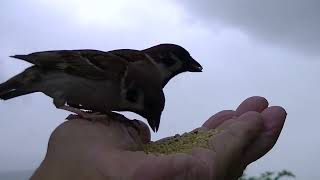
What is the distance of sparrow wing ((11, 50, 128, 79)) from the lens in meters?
2.26

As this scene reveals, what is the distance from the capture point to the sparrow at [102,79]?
2.19 m

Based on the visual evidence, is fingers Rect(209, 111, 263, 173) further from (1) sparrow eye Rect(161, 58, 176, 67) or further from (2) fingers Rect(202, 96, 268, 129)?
(1) sparrow eye Rect(161, 58, 176, 67)

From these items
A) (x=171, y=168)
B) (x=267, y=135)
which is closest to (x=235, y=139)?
(x=267, y=135)

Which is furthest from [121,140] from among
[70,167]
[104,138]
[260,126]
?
[260,126]

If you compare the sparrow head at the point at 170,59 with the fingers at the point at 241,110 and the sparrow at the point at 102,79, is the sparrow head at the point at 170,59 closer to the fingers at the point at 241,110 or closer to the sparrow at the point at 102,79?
the sparrow at the point at 102,79

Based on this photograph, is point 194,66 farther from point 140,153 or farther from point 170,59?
point 140,153

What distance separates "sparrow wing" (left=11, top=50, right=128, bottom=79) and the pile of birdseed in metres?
0.32

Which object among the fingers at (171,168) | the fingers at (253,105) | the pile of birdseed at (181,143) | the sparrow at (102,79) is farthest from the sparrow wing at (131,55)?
the fingers at (171,168)

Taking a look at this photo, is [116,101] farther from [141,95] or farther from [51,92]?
[51,92]

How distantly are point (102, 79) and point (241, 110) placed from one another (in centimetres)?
54

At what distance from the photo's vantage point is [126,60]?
2287mm

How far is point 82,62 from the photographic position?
2.35 metres

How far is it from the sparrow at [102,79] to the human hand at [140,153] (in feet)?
0.58

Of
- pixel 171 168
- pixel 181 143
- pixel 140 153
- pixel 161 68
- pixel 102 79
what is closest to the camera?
pixel 171 168
